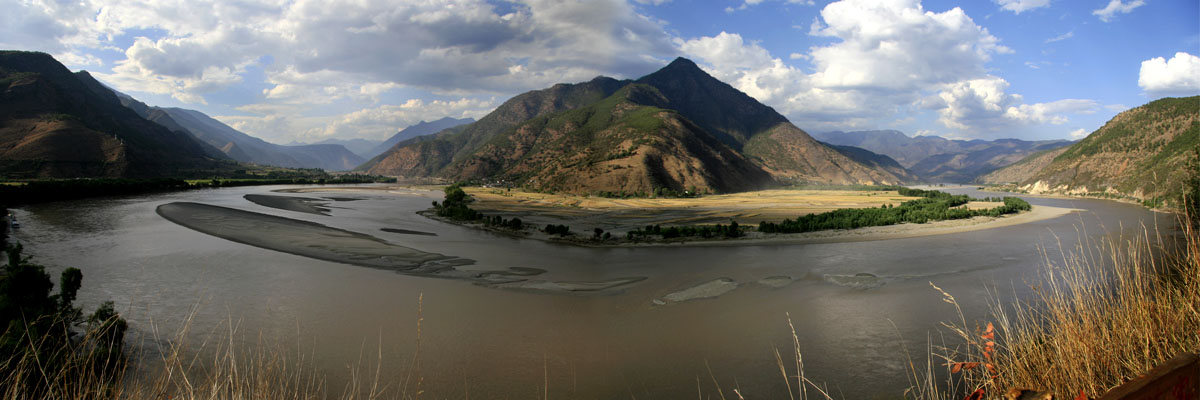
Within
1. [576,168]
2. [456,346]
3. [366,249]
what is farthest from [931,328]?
[576,168]

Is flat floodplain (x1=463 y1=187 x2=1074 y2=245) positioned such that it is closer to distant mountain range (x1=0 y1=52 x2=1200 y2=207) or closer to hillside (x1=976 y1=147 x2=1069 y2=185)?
distant mountain range (x1=0 y1=52 x2=1200 y2=207)

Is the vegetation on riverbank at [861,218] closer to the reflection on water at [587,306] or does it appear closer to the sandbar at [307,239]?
the reflection on water at [587,306]

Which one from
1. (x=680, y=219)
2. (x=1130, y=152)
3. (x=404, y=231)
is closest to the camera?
(x=404, y=231)

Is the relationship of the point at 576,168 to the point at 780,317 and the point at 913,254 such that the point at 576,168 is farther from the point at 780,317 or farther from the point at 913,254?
the point at 780,317

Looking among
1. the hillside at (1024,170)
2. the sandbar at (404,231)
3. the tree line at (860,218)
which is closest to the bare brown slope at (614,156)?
the tree line at (860,218)

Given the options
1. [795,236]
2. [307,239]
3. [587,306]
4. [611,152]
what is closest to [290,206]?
[307,239]

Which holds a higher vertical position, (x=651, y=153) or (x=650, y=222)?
(x=651, y=153)

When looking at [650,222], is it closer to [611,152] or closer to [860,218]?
[860,218]
